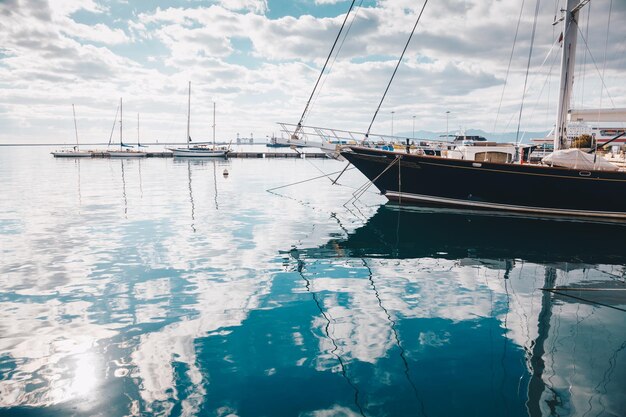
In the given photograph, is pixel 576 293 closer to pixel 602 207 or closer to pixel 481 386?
pixel 481 386

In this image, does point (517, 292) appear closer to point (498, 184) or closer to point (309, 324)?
point (309, 324)

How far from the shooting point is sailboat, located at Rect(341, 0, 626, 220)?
1883cm

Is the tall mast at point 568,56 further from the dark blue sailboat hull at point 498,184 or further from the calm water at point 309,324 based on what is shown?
the calm water at point 309,324

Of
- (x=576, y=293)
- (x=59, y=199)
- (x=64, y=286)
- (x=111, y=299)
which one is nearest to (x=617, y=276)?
(x=576, y=293)

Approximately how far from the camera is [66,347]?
697 centimetres

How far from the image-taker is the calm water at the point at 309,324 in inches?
219

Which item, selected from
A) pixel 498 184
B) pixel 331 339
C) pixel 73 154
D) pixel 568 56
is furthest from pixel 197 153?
pixel 331 339

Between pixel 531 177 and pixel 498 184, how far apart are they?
5.11 ft

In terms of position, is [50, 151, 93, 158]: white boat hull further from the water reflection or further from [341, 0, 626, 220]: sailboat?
the water reflection

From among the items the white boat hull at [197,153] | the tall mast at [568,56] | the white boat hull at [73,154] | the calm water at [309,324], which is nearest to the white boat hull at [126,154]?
the white boat hull at [73,154]

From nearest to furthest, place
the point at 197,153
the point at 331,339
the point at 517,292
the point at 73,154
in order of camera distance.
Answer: the point at 331,339 < the point at 517,292 < the point at 197,153 < the point at 73,154

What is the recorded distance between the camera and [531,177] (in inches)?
768

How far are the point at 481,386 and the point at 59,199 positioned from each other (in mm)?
30051

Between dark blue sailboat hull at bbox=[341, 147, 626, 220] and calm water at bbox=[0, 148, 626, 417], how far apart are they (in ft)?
12.2
